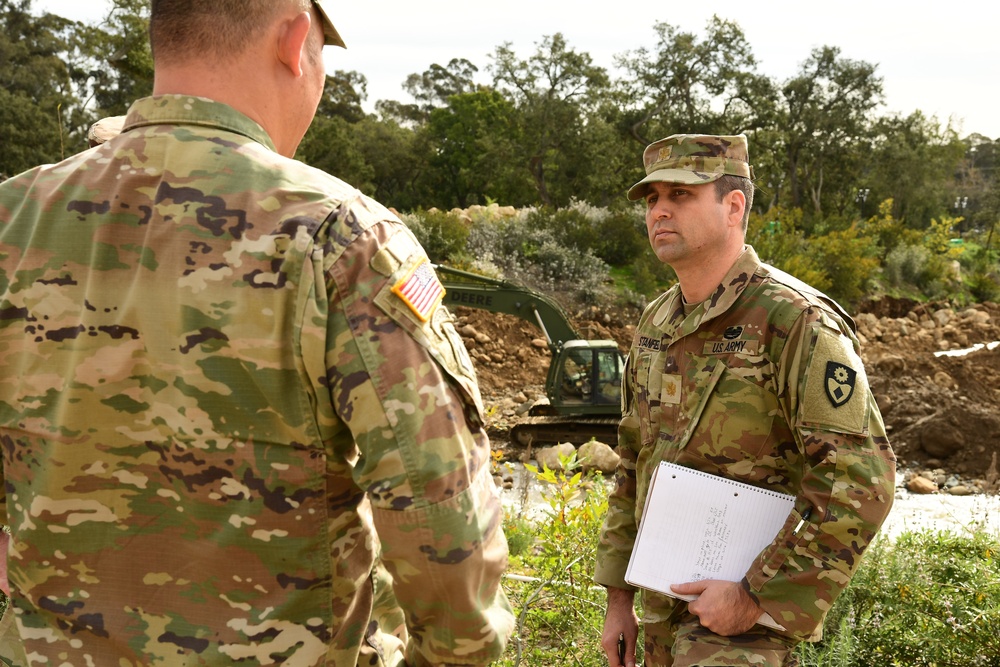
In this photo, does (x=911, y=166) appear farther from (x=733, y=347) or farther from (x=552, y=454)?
(x=733, y=347)

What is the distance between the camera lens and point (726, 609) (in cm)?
209

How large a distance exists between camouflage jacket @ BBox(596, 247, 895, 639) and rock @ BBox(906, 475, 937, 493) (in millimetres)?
7381

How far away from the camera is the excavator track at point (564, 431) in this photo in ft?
35.7

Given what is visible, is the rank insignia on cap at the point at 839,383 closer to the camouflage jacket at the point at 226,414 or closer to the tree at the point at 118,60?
the camouflage jacket at the point at 226,414

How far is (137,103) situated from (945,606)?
125 inches

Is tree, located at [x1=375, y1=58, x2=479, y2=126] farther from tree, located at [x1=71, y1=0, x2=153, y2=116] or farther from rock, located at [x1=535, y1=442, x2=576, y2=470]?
rock, located at [x1=535, y1=442, x2=576, y2=470]

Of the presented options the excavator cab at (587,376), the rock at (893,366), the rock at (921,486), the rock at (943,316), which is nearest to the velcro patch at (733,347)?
the rock at (921,486)

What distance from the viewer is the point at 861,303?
815 inches

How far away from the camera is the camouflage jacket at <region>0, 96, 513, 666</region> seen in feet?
4.08

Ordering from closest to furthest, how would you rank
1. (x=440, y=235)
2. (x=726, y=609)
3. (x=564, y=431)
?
(x=726, y=609)
(x=564, y=431)
(x=440, y=235)

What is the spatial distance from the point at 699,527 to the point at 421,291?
132cm

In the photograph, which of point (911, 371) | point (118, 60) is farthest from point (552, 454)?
point (118, 60)

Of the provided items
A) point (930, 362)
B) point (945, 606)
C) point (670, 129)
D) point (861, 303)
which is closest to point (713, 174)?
point (945, 606)

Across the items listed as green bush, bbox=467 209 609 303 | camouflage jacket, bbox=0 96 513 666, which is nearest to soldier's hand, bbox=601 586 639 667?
camouflage jacket, bbox=0 96 513 666
